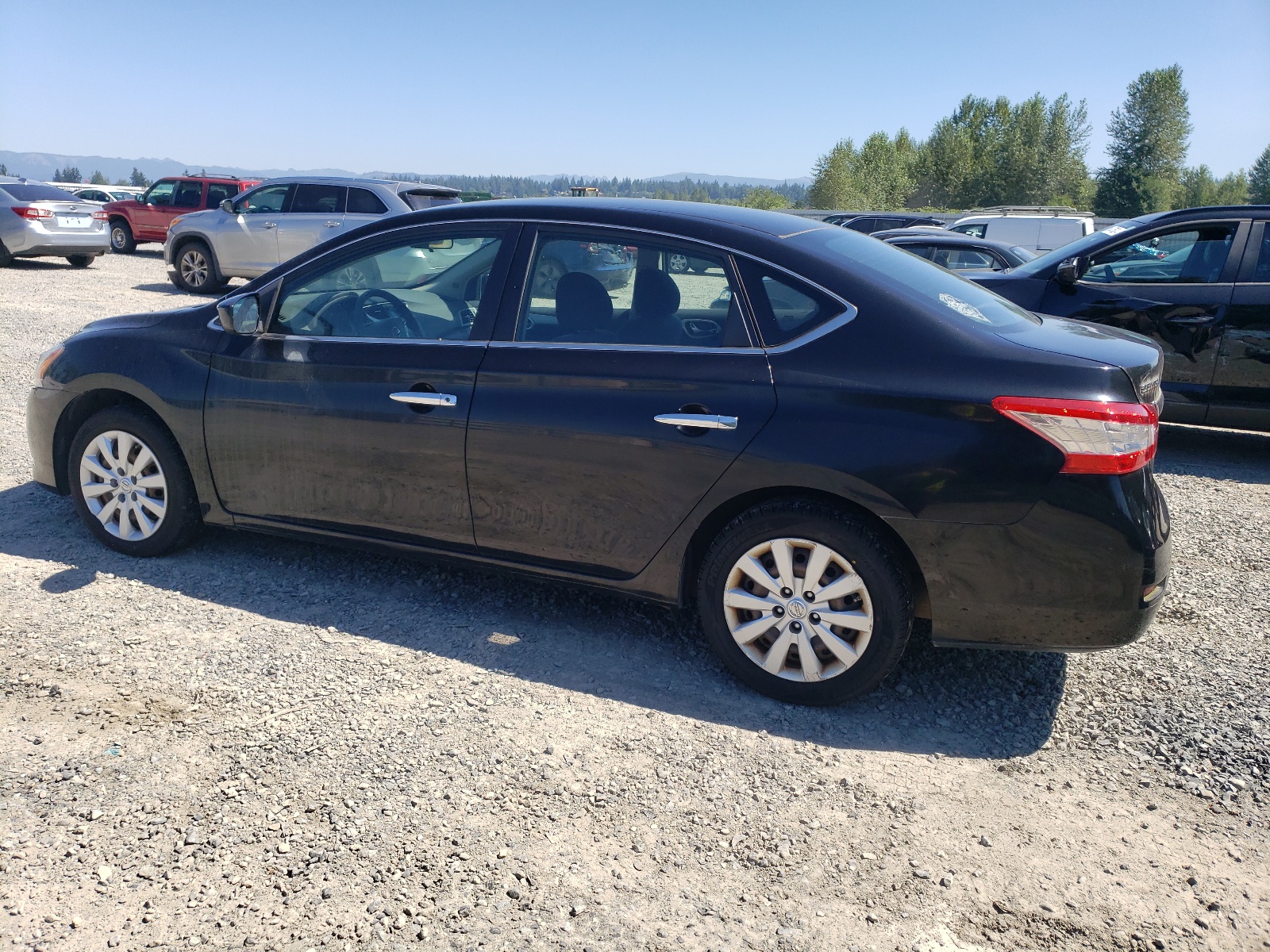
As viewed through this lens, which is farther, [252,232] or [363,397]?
[252,232]

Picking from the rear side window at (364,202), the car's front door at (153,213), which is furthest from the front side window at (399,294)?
the car's front door at (153,213)

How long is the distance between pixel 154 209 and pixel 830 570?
2456 cm

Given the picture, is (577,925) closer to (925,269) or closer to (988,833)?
(988,833)

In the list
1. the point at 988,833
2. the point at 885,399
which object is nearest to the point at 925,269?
the point at 885,399

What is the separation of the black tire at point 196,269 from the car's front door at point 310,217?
1.32m

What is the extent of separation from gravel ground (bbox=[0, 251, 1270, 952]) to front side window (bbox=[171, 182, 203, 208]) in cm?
2060

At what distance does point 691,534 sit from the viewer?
141 inches

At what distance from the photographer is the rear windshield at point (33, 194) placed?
735 inches

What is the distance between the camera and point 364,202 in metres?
15.2

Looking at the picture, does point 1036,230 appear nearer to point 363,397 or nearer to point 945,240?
point 945,240

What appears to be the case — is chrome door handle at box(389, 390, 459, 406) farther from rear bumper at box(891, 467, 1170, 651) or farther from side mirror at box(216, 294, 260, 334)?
rear bumper at box(891, 467, 1170, 651)

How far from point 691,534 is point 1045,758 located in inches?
55.5

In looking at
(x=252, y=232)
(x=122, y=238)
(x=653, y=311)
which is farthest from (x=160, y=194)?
(x=653, y=311)

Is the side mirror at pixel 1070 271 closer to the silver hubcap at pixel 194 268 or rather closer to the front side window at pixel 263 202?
the front side window at pixel 263 202
